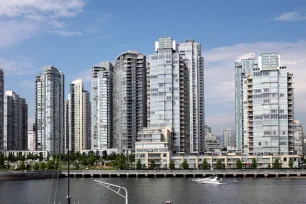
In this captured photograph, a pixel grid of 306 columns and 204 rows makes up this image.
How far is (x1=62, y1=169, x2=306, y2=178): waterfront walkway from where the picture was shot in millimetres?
175875

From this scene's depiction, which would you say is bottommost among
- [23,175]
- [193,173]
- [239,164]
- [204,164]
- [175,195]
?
[23,175]

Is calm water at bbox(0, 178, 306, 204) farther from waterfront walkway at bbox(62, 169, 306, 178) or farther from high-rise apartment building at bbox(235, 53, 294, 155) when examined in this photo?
high-rise apartment building at bbox(235, 53, 294, 155)

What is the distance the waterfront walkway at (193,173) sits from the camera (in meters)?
176

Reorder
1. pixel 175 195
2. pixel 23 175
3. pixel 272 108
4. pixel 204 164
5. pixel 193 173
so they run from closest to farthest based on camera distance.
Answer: pixel 175 195 → pixel 23 175 → pixel 193 173 → pixel 204 164 → pixel 272 108

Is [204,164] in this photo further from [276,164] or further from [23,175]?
[23,175]

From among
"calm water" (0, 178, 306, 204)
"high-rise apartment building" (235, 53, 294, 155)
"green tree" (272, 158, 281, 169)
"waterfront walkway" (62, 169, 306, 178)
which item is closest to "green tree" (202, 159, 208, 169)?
"waterfront walkway" (62, 169, 306, 178)

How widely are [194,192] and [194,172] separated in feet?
205

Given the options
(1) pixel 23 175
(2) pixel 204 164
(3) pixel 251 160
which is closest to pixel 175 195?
(2) pixel 204 164

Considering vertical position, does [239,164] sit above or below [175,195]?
above

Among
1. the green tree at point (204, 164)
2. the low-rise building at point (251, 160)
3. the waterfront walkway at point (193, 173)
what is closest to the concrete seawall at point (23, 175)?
the waterfront walkway at point (193, 173)

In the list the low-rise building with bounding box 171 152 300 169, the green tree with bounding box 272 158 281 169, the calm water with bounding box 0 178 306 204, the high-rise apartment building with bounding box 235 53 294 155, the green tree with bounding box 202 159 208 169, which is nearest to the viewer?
the calm water with bounding box 0 178 306 204

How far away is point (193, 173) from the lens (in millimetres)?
182000

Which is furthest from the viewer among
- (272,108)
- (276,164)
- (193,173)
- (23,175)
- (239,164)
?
(272,108)

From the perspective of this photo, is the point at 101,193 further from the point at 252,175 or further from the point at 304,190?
the point at 252,175
